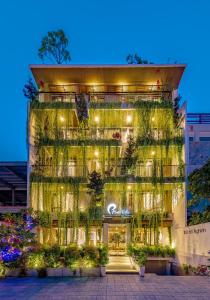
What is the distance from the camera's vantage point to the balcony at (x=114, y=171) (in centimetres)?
2058

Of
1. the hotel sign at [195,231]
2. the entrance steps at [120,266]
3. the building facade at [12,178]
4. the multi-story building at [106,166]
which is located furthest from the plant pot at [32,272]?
the building facade at [12,178]

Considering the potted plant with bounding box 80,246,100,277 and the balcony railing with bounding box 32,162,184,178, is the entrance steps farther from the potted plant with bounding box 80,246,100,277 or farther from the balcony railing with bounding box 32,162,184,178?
the balcony railing with bounding box 32,162,184,178

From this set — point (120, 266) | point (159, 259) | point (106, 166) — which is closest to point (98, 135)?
point (106, 166)

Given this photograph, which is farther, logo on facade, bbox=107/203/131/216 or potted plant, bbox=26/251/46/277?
logo on facade, bbox=107/203/131/216

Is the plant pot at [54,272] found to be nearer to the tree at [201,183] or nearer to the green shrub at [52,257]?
the green shrub at [52,257]

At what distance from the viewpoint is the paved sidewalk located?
11289mm

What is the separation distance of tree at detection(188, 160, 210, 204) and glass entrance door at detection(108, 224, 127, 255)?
6.77 meters

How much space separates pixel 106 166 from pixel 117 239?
206 inches

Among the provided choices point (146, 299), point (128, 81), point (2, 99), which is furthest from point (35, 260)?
point (2, 99)

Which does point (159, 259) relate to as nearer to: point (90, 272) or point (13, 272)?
point (90, 272)

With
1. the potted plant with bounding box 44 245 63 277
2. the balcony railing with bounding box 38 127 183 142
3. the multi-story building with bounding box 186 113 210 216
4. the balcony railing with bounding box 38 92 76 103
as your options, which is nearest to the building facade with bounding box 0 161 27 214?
the balcony railing with bounding box 38 127 183 142

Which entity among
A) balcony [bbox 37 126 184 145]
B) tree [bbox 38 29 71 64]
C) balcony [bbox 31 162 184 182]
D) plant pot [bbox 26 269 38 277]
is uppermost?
tree [bbox 38 29 71 64]

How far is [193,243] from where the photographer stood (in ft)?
55.6

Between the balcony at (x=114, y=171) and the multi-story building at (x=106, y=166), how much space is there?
0.19 feet
